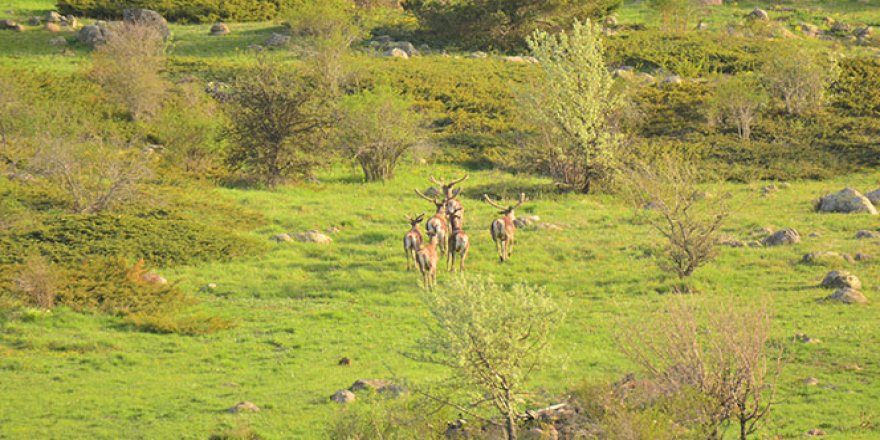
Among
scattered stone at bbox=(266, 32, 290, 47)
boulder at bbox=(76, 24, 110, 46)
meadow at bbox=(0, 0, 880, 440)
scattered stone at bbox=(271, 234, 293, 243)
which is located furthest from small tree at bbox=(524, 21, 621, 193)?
boulder at bbox=(76, 24, 110, 46)

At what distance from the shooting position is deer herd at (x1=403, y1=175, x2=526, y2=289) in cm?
2605

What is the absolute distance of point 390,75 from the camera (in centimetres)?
5716

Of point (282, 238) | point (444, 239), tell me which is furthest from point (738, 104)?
point (282, 238)

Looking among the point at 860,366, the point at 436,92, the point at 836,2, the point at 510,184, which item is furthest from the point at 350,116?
the point at 836,2

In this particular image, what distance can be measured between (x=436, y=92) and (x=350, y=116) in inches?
583

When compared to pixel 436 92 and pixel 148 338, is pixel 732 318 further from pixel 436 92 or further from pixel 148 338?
pixel 436 92

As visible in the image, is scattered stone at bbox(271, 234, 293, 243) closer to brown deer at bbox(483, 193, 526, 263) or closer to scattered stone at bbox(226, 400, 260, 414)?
brown deer at bbox(483, 193, 526, 263)

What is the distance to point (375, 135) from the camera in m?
41.5

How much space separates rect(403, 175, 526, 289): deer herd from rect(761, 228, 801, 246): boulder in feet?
23.0

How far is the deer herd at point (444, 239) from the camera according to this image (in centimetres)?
2605

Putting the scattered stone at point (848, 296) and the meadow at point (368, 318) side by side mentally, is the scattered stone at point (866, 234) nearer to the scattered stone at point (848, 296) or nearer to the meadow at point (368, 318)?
the meadow at point (368, 318)

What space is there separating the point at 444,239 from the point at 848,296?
9482 millimetres

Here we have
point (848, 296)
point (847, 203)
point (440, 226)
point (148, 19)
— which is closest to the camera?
point (848, 296)

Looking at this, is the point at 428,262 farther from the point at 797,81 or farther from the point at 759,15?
the point at 759,15
